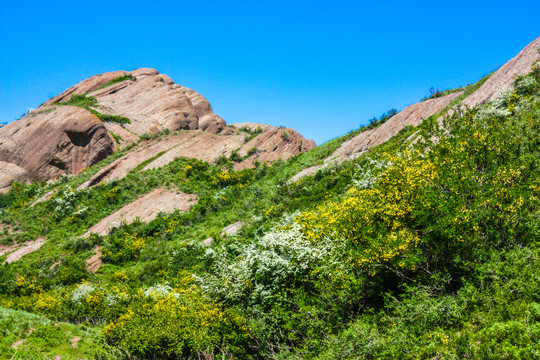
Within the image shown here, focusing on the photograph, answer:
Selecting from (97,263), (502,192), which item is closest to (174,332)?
(502,192)

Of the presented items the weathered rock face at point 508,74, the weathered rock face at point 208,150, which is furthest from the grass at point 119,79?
the weathered rock face at point 508,74

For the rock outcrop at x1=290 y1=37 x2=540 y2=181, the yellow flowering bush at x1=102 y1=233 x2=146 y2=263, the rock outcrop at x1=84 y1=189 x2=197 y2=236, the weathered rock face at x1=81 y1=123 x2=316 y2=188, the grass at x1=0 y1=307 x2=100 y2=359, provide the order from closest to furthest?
the grass at x1=0 y1=307 x2=100 y2=359, the rock outcrop at x1=290 y1=37 x2=540 y2=181, the yellow flowering bush at x1=102 y1=233 x2=146 y2=263, the rock outcrop at x1=84 y1=189 x2=197 y2=236, the weathered rock face at x1=81 y1=123 x2=316 y2=188

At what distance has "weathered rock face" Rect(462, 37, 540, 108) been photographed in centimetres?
2091

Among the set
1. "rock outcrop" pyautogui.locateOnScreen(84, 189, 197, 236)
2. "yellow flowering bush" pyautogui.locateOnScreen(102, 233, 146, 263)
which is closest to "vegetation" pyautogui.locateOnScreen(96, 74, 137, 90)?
"rock outcrop" pyautogui.locateOnScreen(84, 189, 197, 236)

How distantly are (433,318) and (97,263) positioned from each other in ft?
73.7

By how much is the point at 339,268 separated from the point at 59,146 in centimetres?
4730

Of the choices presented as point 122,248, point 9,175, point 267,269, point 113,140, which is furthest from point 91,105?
point 267,269

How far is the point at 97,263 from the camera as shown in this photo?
22891 mm

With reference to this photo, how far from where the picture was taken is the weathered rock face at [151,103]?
55.0m

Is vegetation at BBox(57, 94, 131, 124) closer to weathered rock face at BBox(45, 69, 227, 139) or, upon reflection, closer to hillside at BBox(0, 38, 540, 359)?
weathered rock face at BBox(45, 69, 227, 139)

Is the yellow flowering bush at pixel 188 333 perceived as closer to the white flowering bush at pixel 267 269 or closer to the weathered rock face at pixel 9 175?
the white flowering bush at pixel 267 269

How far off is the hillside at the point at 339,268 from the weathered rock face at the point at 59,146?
21809 mm

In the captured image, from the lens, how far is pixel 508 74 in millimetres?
22078

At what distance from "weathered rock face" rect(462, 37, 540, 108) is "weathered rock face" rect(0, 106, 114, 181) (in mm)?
44378
